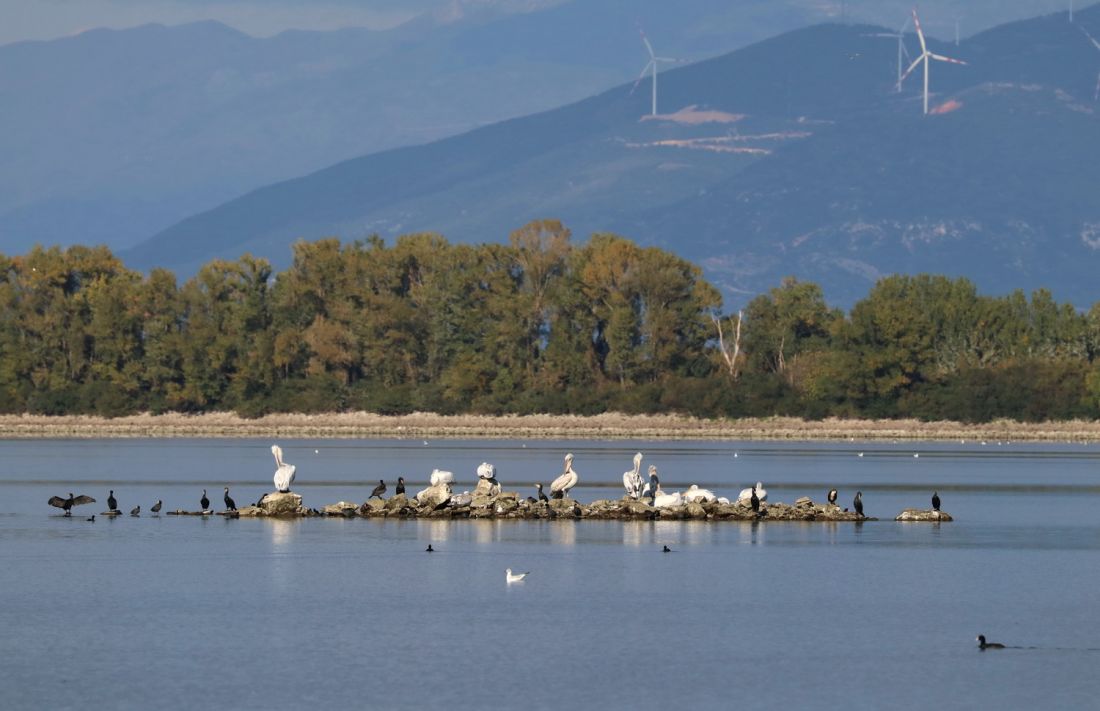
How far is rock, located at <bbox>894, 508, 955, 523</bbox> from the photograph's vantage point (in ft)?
153

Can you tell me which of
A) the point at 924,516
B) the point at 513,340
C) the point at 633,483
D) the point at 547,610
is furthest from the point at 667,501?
the point at 513,340

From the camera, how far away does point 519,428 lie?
3984 inches

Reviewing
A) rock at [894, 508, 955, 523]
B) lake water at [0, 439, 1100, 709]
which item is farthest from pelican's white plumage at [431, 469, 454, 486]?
rock at [894, 508, 955, 523]

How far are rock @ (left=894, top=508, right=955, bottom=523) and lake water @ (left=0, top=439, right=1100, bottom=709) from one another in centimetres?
54

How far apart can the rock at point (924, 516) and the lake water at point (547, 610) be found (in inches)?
21.3

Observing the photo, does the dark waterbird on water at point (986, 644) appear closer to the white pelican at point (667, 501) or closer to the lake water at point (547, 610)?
the lake water at point (547, 610)

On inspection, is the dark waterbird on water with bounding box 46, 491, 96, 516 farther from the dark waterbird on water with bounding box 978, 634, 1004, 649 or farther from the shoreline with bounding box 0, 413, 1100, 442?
the shoreline with bounding box 0, 413, 1100, 442

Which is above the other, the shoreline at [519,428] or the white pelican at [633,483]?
the shoreline at [519,428]

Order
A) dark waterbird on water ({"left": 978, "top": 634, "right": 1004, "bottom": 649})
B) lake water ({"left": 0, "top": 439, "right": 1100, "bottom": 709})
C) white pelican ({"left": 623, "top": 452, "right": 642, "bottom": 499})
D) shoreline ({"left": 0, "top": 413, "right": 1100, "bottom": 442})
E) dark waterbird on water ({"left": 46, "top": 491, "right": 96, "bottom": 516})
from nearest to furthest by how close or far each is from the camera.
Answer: lake water ({"left": 0, "top": 439, "right": 1100, "bottom": 709}) < dark waterbird on water ({"left": 978, "top": 634, "right": 1004, "bottom": 649}) < dark waterbird on water ({"left": 46, "top": 491, "right": 96, "bottom": 516}) < white pelican ({"left": 623, "top": 452, "right": 642, "bottom": 499}) < shoreline ({"left": 0, "top": 413, "right": 1100, "bottom": 442})

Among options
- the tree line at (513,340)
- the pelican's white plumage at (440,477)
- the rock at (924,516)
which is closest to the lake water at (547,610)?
the rock at (924,516)

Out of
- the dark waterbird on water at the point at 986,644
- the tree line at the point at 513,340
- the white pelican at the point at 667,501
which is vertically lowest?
the dark waterbird on water at the point at 986,644

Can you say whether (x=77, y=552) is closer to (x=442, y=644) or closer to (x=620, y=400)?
(x=442, y=644)

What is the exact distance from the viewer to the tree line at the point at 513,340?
322 feet

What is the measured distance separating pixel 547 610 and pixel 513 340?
2836 inches
